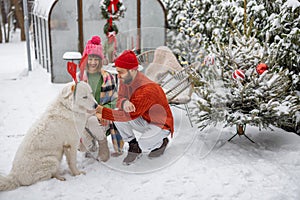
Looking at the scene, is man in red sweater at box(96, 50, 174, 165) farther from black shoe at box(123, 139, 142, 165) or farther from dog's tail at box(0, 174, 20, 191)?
dog's tail at box(0, 174, 20, 191)

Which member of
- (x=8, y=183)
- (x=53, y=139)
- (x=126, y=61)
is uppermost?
(x=126, y=61)

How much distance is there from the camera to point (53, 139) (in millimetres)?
3068

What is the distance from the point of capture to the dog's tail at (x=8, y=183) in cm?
297

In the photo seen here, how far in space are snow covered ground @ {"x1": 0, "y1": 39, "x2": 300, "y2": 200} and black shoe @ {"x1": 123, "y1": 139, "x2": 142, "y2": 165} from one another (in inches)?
2.5

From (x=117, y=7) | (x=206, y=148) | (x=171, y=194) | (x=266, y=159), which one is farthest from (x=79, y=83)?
(x=117, y=7)

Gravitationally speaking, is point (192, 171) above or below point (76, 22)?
below

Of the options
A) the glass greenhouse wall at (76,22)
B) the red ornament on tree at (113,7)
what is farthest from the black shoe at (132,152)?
the red ornament on tree at (113,7)

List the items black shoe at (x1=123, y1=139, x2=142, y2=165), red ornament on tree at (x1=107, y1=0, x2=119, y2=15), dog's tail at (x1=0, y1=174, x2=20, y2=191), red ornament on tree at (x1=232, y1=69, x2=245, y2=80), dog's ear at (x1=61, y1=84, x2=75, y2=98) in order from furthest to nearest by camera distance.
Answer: red ornament on tree at (x1=107, y1=0, x2=119, y2=15)
red ornament on tree at (x1=232, y1=69, x2=245, y2=80)
black shoe at (x1=123, y1=139, x2=142, y2=165)
dog's ear at (x1=61, y1=84, x2=75, y2=98)
dog's tail at (x1=0, y1=174, x2=20, y2=191)

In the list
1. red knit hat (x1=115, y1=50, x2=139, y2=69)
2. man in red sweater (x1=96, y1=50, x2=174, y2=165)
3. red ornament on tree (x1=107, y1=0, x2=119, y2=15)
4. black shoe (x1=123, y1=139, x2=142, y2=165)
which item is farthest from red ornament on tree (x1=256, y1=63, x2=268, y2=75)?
red ornament on tree (x1=107, y1=0, x2=119, y2=15)

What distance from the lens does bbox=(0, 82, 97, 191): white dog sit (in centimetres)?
301

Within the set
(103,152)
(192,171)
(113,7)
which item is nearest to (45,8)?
(113,7)

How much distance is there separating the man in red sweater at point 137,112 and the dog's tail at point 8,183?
3.04ft

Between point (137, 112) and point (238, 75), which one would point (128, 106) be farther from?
point (238, 75)

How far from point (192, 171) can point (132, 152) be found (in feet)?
2.13
